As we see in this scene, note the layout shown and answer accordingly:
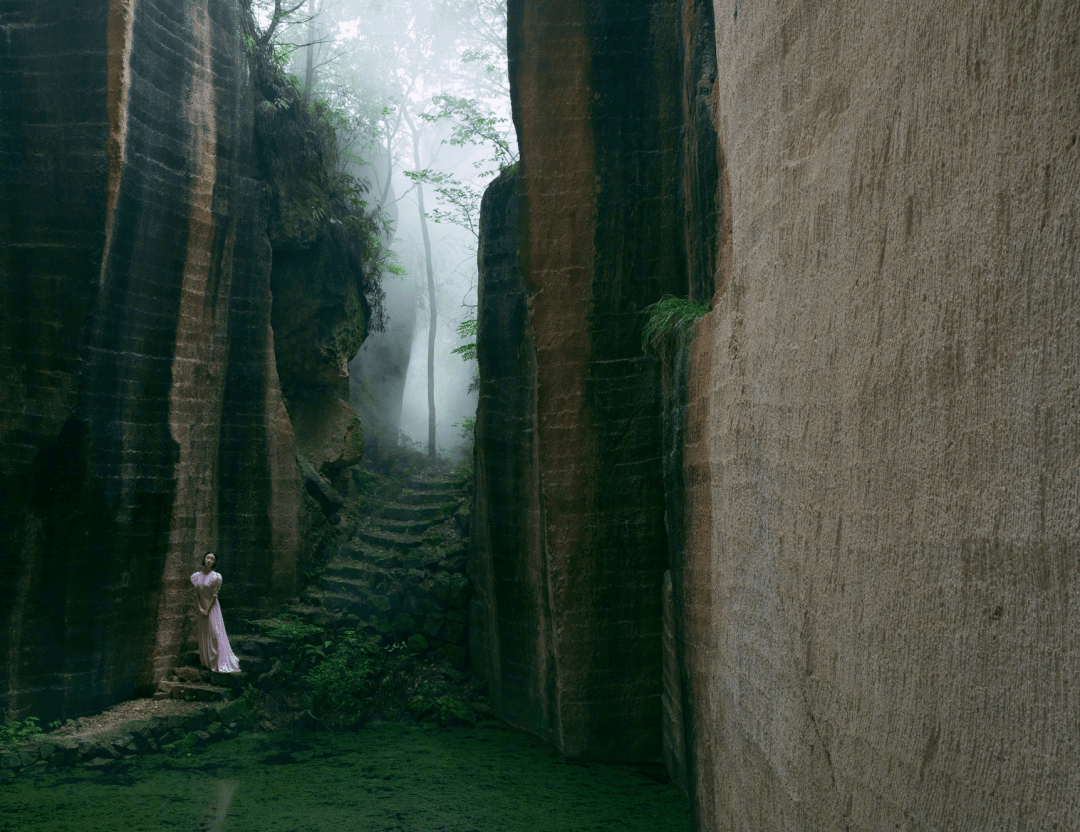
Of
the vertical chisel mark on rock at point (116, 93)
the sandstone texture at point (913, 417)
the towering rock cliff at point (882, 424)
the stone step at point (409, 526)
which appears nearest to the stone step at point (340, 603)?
the stone step at point (409, 526)

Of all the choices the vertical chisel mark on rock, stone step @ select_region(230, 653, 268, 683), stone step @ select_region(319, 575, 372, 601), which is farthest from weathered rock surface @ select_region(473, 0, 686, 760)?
stone step @ select_region(319, 575, 372, 601)

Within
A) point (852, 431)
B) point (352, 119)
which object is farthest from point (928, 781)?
point (352, 119)

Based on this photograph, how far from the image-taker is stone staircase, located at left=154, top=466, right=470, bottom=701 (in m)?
8.23

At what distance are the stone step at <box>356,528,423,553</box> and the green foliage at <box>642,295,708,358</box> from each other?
19.0 ft

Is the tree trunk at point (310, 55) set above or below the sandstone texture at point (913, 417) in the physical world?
above

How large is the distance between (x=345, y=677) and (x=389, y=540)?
268 cm

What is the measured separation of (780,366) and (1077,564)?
4.36 ft

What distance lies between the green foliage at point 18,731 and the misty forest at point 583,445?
27mm

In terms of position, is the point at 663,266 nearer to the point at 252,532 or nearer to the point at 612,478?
the point at 612,478

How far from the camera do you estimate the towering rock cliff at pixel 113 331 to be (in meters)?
6.79

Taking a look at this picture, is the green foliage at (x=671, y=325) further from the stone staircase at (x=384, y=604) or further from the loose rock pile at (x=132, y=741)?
the loose rock pile at (x=132, y=741)

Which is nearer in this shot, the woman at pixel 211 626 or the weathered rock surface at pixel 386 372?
the woman at pixel 211 626

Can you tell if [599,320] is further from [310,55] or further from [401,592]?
[310,55]

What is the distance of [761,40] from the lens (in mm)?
2703
